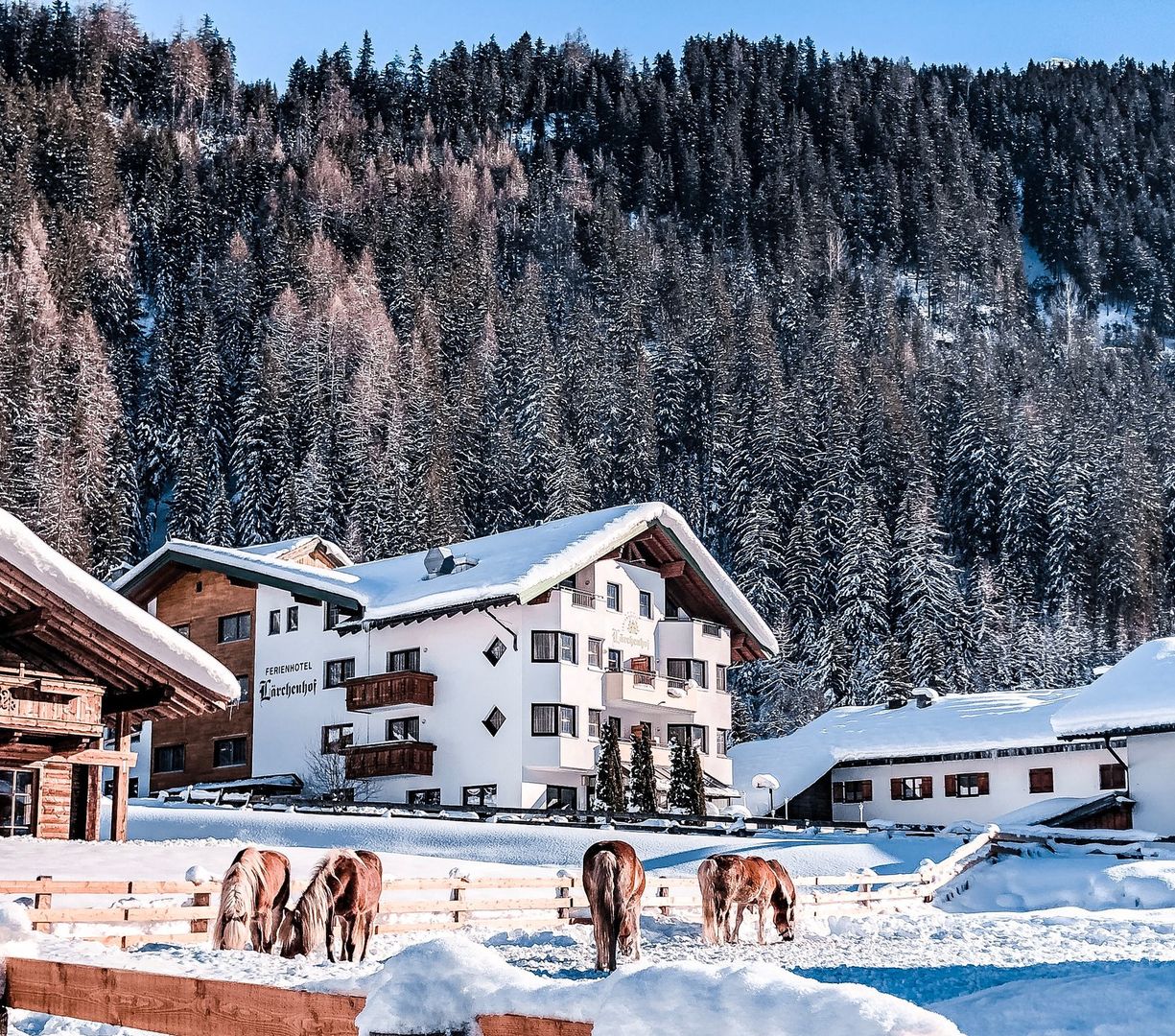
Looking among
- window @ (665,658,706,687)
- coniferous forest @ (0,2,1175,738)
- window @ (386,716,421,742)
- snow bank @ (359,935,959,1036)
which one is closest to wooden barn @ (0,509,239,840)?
snow bank @ (359,935,959,1036)

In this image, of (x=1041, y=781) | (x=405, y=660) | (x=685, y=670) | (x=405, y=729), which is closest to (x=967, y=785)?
(x=1041, y=781)

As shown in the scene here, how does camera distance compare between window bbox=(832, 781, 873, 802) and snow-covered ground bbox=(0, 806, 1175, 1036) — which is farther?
window bbox=(832, 781, 873, 802)

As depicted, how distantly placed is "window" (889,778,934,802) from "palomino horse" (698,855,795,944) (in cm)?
3485

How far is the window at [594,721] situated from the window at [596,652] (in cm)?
147

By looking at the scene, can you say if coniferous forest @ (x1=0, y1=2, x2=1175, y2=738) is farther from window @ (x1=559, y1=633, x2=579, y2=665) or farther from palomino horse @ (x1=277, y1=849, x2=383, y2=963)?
palomino horse @ (x1=277, y1=849, x2=383, y2=963)

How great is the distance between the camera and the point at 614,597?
1955 inches

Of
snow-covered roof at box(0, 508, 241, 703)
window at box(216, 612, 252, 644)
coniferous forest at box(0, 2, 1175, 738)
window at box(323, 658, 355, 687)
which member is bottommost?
snow-covered roof at box(0, 508, 241, 703)

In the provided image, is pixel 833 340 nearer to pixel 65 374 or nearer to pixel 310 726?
pixel 65 374

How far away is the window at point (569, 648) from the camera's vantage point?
46.1 metres

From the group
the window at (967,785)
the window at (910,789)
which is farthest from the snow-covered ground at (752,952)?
the window at (910,789)

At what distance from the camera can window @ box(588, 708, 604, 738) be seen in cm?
4675

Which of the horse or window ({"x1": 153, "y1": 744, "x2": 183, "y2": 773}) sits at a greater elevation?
window ({"x1": 153, "y1": 744, "x2": 183, "y2": 773})

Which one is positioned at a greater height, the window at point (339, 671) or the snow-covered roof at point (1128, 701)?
the window at point (339, 671)

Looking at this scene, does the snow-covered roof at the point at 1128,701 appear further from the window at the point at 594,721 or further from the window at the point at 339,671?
the window at the point at 339,671
